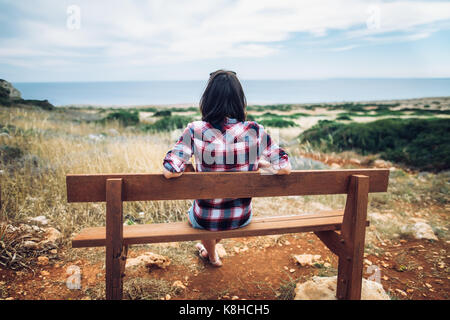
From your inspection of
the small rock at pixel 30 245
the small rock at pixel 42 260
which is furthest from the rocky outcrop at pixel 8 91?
the small rock at pixel 42 260

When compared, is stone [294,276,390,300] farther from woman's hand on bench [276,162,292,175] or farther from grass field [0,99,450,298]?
woman's hand on bench [276,162,292,175]

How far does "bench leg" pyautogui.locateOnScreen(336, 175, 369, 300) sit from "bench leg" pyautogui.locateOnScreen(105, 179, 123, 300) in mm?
1515

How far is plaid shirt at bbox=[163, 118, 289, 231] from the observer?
202 cm

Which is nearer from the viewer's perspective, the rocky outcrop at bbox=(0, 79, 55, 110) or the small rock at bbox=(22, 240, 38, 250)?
the small rock at bbox=(22, 240, 38, 250)

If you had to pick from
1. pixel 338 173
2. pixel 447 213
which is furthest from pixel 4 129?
pixel 447 213

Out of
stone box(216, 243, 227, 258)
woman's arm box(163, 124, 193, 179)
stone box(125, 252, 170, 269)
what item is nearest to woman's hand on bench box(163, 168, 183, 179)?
woman's arm box(163, 124, 193, 179)

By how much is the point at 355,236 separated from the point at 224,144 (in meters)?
1.09

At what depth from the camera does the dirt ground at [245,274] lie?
2540mm

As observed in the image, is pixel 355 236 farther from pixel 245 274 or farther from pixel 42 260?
pixel 42 260

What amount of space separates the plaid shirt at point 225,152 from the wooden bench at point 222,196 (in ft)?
0.37

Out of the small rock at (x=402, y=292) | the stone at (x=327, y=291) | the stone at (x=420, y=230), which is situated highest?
the stone at (x=327, y=291)

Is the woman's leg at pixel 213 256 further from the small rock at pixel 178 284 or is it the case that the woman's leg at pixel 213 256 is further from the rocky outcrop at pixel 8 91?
the rocky outcrop at pixel 8 91

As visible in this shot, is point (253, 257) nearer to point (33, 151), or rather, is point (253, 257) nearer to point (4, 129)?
point (33, 151)

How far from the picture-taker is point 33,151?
18.4 feet
